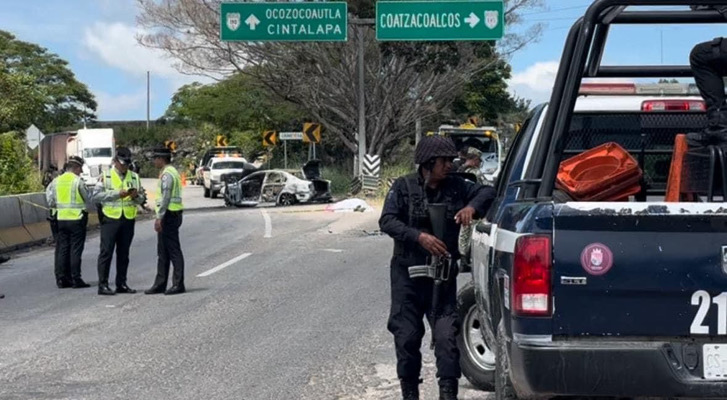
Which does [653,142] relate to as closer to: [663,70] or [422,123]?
[663,70]

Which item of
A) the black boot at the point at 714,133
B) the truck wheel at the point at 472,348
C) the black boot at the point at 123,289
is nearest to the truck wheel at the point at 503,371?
the black boot at the point at 714,133

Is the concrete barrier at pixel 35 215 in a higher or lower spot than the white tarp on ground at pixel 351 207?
higher

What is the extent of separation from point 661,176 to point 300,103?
34468mm

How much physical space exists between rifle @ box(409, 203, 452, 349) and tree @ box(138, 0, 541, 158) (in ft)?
103

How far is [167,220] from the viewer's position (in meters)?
12.7

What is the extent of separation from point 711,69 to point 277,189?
29.1 meters

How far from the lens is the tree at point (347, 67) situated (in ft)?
125

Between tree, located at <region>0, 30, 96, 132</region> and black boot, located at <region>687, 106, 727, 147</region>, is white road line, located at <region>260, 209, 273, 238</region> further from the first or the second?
tree, located at <region>0, 30, 96, 132</region>

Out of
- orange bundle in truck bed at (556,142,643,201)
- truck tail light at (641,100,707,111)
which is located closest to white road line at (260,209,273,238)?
truck tail light at (641,100,707,111)

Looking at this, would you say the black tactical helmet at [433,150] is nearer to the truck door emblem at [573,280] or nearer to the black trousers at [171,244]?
the truck door emblem at [573,280]

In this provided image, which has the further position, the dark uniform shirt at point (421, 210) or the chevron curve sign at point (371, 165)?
the chevron curve sign at point (371, 165)

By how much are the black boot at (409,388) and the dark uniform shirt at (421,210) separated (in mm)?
740

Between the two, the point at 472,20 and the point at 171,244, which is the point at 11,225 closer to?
the point at 171,244

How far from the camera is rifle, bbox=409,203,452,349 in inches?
262
